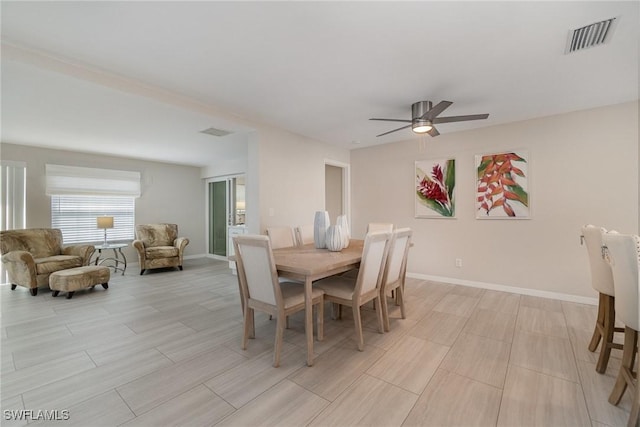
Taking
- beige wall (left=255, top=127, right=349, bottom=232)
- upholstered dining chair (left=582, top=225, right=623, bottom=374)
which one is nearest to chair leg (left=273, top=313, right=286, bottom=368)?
beige wall (left=255, top=127, right=349, bottom=232)

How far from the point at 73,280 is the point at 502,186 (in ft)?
20.5

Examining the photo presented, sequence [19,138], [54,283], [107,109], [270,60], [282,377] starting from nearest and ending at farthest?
[282,377] < [270,60] < [107,109] < [54,283] < [19,138]

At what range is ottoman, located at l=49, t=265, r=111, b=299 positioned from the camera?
363 centimetres

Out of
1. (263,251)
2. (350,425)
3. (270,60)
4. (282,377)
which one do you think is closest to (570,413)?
(350,425)

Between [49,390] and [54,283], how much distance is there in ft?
8.84

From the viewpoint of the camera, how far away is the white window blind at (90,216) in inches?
200

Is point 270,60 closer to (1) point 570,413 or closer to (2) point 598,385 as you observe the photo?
(1) point 570,413

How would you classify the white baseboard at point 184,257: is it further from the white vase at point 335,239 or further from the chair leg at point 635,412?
the chair leg at point 635,412

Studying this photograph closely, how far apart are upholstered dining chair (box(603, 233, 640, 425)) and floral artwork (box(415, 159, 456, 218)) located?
2.74 meters

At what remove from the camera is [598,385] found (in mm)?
1780

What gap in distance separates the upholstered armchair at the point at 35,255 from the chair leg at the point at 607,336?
6392 mm

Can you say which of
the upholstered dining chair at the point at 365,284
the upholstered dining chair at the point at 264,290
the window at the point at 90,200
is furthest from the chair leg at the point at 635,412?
the window at the point at 90,200

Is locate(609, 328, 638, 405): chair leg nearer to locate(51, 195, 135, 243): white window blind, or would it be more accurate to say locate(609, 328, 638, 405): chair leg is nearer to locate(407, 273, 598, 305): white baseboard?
locate(407, 273, 598, 305): white baseboard

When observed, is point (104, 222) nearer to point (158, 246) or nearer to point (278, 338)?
point (158, 246)
